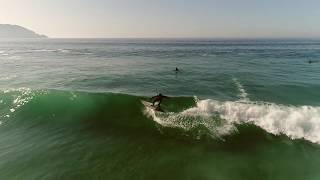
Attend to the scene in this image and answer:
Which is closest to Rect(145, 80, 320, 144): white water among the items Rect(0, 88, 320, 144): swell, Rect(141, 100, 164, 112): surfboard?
Rect(0, 88, 320, 144): swell

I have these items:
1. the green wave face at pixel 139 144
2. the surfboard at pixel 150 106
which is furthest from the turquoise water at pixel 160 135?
the surfboard at pixel 150 106

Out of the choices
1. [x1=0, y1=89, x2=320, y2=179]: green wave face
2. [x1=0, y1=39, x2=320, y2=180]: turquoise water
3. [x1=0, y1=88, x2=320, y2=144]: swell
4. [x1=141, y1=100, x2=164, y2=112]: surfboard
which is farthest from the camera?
[x1=141, y1=100, x2=164, y2=112]: surfboard

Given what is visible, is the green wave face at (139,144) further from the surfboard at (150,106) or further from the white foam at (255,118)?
the surfboard at (150,106)

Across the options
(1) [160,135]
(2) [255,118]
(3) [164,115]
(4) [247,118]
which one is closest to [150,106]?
(3) [164,115]

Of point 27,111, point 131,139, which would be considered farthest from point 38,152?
point 27,111

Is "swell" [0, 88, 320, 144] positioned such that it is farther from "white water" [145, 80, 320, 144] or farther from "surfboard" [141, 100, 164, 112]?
"surfboard" [141, 100, 164, 112]
